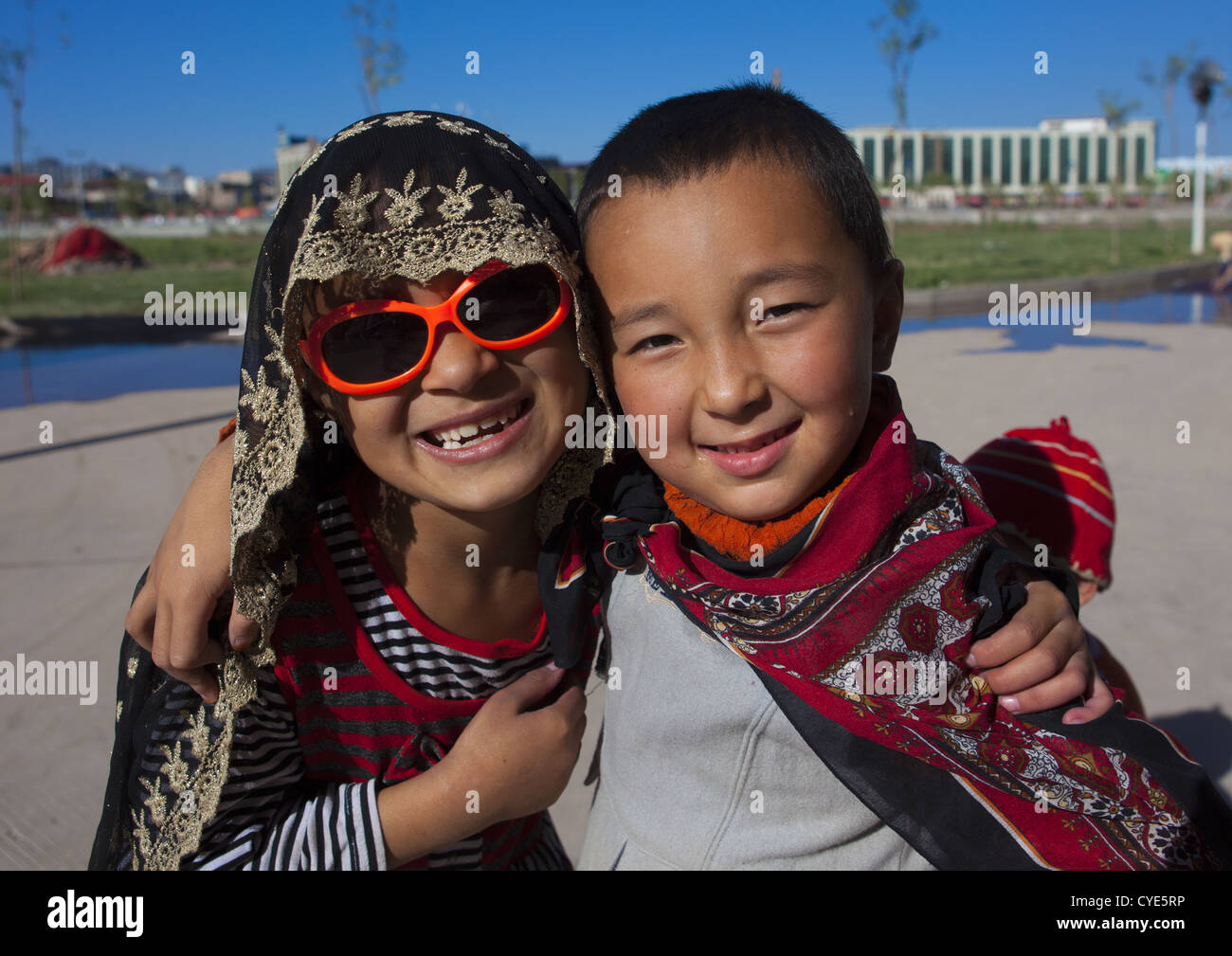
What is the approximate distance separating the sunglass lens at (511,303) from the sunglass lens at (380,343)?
0.07 meters

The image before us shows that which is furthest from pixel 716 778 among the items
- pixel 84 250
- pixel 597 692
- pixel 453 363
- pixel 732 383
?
pixel 84 250

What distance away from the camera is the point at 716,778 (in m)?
1.36

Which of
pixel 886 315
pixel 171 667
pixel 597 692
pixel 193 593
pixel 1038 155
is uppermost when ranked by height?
pixel 1038 155

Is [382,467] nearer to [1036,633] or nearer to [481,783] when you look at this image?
[481,783]

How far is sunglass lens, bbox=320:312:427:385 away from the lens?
4.30 ft

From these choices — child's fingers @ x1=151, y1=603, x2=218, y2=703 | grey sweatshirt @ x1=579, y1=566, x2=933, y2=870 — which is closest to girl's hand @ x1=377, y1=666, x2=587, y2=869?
grey sweatshirt @ x1=579, y1=566, x2=933, y2=870

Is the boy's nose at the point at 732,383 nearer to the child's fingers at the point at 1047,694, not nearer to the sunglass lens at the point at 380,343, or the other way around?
the sunglass lens at the point at 380,343

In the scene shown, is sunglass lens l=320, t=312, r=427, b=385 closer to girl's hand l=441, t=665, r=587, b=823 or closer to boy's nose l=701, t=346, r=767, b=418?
boy's nose l=701, t=346, r=767, b=418

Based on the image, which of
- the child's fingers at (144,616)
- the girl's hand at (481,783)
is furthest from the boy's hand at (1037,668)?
the child's fingers at (144,616)

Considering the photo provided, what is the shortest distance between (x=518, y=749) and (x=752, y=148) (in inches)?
36.7

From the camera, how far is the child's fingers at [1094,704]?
1.30m

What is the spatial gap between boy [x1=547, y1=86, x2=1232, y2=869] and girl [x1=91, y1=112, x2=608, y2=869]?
181 millimetres

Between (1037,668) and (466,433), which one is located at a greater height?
(466,433)
